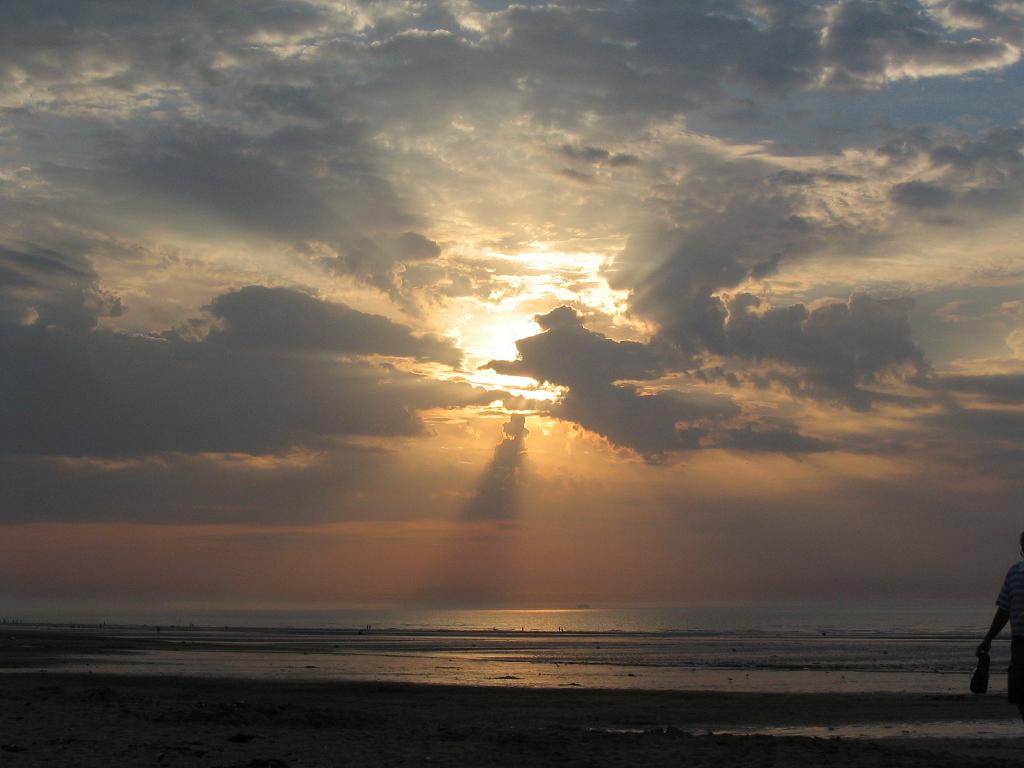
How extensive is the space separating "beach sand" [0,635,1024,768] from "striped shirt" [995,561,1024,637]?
554 centimetres

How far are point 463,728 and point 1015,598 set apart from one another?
14.4m

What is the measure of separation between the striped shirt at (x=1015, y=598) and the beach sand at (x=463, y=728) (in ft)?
18.2

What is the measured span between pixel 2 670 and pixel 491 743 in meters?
39.9

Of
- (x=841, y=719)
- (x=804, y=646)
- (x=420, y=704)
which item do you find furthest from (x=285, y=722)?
(x=804, y=646)

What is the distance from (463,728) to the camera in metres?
24.6

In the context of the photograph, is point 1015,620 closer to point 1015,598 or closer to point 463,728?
point 1015,598

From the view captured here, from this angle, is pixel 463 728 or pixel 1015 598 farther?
pixel 463 728

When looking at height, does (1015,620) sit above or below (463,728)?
above

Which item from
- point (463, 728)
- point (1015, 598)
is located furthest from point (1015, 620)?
point (463, 728)

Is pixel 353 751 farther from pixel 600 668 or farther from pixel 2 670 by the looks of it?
pixel 600 668

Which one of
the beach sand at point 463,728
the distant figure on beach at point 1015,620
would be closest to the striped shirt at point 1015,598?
the distant figure on beach at point 1015,620

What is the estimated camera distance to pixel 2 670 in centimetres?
5078

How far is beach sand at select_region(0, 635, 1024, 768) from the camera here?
62.5ft

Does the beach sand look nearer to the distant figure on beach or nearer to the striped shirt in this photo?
the distant figure on beach
